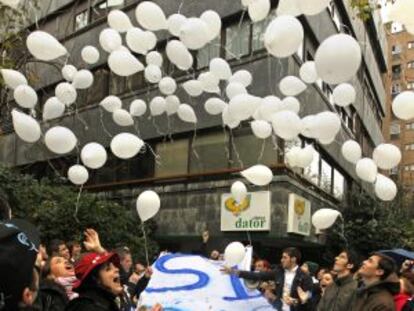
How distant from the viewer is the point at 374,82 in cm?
3269

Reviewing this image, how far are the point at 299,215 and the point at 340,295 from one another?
9.29 meters

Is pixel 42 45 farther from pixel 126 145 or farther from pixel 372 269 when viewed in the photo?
pixel 372 269

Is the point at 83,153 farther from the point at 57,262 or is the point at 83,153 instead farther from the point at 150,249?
the point at 150,249

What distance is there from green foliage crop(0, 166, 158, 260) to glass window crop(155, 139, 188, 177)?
1.69 metres

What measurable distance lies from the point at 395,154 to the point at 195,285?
2.25 meters

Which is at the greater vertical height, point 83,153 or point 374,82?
point 374,82

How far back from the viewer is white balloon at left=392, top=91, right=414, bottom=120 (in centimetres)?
559

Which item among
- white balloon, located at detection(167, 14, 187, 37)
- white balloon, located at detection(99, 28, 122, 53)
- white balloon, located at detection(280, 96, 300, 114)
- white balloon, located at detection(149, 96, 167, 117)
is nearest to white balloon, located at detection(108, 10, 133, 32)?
white balloon, located at detection(99, 28, 122, 53)

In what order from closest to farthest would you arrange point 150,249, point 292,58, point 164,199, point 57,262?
point 57,262
point 292,58
point 150,249
point 164,199

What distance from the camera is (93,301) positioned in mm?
3793

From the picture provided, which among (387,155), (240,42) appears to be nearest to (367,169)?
(387,155)

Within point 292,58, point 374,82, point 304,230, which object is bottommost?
point 304,230

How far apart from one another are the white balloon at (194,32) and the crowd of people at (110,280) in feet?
6.89

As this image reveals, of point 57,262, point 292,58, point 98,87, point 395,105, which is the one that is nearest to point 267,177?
point 395,105
